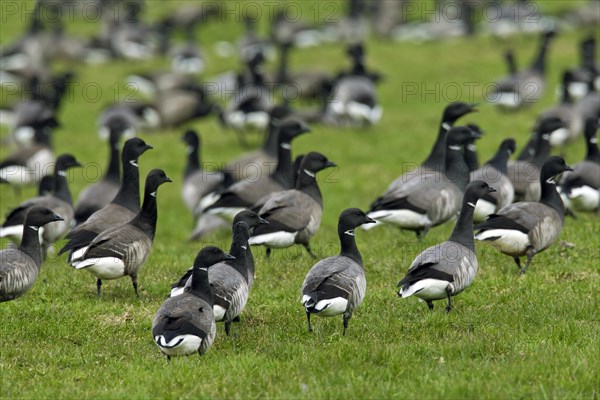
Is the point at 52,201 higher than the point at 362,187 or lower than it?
higher

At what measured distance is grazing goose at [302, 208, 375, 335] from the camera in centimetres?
1063

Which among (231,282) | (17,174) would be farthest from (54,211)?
(17,174)

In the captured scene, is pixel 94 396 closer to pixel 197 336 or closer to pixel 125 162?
pixel 197 336

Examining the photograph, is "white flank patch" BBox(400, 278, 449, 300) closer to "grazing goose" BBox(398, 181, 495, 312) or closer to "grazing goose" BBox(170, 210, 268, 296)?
"grazing goose" BBox(398, 181, 495, 312)

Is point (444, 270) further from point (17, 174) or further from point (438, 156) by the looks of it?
point (17, 174)

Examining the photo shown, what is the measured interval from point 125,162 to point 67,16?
4157cm

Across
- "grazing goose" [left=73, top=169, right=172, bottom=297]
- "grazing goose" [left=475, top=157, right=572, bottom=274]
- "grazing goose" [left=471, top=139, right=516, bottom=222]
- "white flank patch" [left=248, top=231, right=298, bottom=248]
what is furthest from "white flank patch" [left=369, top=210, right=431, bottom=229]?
"grazing goose" [left=73, top=169, right=172, bottom=297]

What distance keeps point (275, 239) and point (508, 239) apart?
3.59m

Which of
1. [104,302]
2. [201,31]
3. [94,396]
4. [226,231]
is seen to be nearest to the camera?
[94,396]

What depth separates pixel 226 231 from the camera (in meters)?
19.4

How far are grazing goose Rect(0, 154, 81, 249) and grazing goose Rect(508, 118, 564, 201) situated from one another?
8.17m

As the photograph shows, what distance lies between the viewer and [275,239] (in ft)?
47.8

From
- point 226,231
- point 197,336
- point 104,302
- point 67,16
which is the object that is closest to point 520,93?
point 226,231

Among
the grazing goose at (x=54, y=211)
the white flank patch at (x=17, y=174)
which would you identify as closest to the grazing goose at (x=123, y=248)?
the grazing goose at (x=54, y=211)
